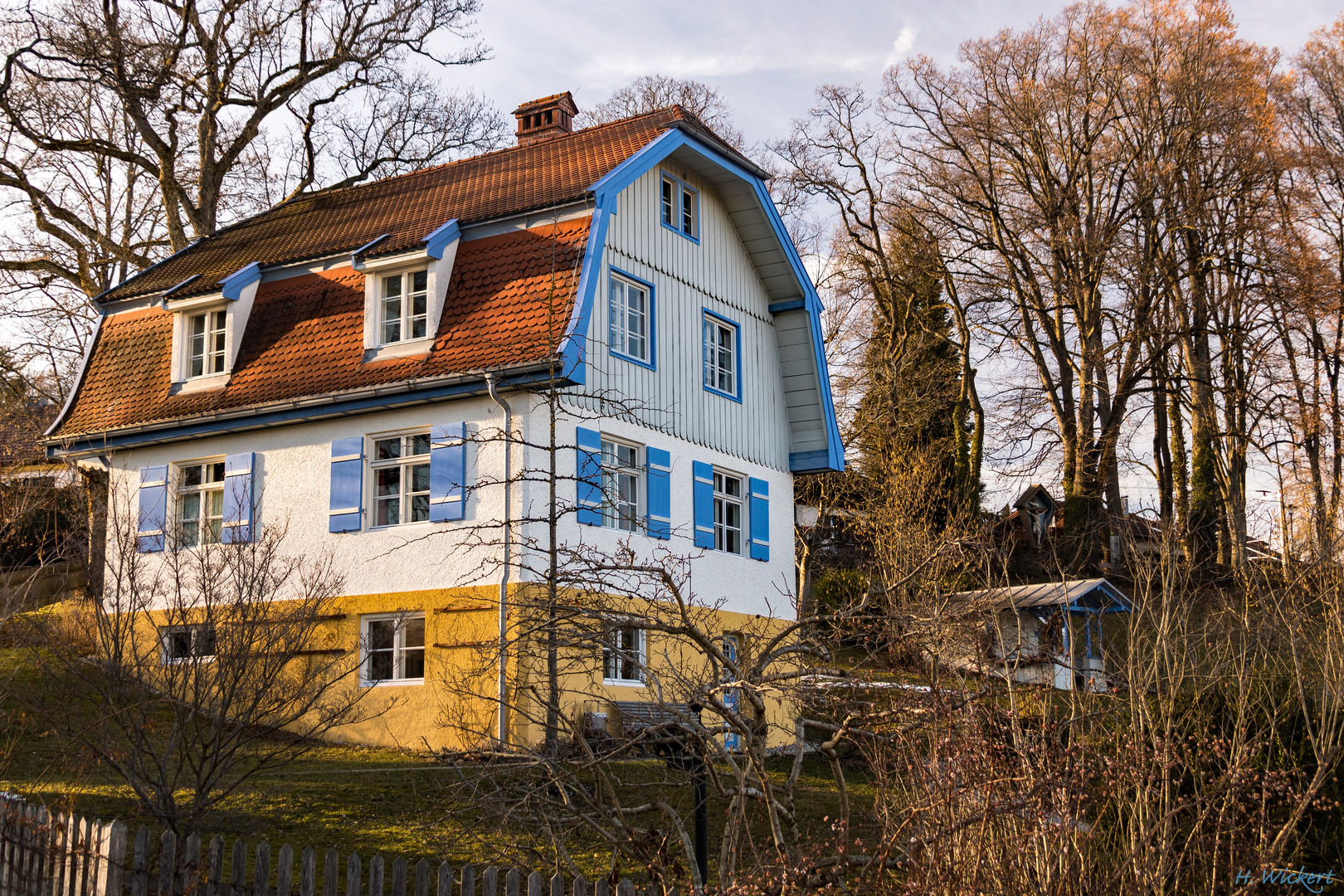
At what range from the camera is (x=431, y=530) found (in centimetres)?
1598

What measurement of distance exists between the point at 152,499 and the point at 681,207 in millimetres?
8771

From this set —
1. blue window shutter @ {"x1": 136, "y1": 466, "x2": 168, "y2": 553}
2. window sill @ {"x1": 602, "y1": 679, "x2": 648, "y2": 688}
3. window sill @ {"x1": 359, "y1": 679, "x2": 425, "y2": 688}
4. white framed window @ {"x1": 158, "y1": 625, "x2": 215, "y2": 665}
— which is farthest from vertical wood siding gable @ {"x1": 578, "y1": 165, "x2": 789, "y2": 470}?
white framed window @ {"x1": 158, "y1": 625, "x2": 215, "y2": 665}

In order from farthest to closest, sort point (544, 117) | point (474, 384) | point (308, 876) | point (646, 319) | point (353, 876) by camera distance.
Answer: point (544, 117) < point (646, 319) < point (474, 384) < point (308, 876) < point (353, 876)

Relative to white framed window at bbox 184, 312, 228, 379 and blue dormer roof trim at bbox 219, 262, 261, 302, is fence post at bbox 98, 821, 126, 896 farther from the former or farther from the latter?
white framed window at bbox 184, 312, 228, 379

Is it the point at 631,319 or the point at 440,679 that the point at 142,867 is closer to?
the point at 440,679

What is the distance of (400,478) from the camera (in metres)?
16.5

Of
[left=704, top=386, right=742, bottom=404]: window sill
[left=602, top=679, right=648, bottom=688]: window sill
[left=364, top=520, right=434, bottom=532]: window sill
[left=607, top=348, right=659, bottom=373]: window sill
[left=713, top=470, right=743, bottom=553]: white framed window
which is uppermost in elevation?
[left=607, top=348, right=659, bottom=373]: window sill

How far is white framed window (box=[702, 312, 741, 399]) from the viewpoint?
19125 millimetres

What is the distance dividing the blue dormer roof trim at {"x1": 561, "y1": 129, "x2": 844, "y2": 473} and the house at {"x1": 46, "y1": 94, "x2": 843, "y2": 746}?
1.7 inches

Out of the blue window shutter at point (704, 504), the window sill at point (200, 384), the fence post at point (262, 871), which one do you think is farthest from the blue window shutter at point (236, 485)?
the fence post at point (262, 871)

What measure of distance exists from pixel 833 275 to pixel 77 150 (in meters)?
17.5

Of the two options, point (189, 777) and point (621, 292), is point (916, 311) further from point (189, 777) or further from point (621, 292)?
point (189, 777)

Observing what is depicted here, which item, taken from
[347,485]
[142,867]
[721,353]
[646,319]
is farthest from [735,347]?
[142,867]

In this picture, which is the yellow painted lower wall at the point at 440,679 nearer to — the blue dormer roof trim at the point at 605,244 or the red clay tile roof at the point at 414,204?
the blue dormer roof trim at the point at 605,244
